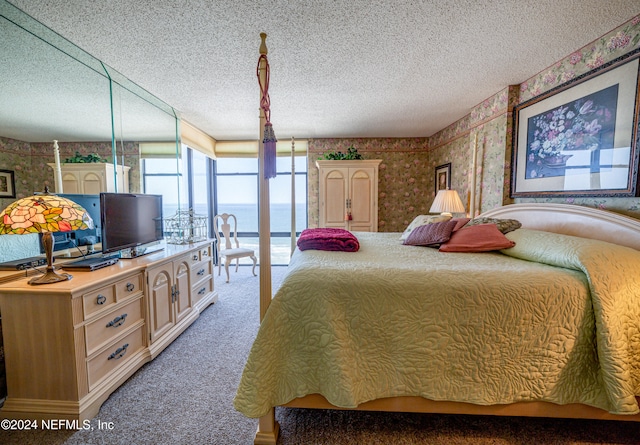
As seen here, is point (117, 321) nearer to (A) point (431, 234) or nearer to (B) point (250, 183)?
(A) point (431, 234)

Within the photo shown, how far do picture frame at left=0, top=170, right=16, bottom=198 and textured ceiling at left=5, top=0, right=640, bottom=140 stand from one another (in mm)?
987

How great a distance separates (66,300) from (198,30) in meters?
1.84

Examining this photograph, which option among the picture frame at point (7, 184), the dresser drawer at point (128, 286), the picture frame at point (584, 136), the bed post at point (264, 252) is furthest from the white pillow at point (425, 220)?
the picture frame at point (7, 184)

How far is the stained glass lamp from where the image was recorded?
1.35 m

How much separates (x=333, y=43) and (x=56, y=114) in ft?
6.80

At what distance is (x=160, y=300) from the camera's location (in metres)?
2.15

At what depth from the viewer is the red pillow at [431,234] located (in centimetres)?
222

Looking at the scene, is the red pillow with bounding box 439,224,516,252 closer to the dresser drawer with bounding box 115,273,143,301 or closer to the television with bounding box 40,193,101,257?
the dresser drawer with bounding box 115,273,143,301

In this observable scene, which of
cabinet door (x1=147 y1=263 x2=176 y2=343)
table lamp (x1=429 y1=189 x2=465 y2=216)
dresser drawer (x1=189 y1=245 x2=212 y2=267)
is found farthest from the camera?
table lamp (x1=429 y1=189 x2=465 y2=216)

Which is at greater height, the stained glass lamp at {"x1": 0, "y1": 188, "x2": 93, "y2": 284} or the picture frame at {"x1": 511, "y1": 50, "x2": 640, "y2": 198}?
the picture frame at {"x1": 511, "y1": 50, "x2": 640, "y2": 198}

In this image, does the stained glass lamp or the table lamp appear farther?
the table lamp

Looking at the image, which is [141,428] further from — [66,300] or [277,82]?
[277,82]

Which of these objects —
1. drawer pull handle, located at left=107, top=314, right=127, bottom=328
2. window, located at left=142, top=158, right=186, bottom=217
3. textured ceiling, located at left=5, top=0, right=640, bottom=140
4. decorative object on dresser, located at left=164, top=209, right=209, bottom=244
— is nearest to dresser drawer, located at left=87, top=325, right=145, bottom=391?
drawer pull handle, located at left=107, top=314, right=127, bottom=328

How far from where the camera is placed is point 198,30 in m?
1.74
